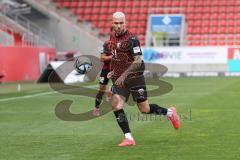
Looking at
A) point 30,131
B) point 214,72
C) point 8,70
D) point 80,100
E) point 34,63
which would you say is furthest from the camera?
point 214,72

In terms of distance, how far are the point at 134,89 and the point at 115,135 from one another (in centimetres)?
150

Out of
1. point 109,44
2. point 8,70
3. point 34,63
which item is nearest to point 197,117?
point 109,44

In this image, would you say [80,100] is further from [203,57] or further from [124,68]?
[203,57]

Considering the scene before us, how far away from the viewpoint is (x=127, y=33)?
9844 mm

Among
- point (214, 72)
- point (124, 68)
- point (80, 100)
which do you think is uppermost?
point (124, 68)

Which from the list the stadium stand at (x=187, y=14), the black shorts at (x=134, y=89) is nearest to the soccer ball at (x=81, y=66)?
the black shorts at (x=134, y=89)

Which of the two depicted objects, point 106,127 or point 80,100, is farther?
point 80,100

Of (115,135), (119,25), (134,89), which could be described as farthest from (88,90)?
(119,25)

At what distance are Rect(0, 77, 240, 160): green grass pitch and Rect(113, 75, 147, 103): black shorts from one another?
28.7 inches

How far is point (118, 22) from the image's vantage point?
9.54 metres

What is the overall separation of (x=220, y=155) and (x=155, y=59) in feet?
101

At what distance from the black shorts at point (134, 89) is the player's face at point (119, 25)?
771mm

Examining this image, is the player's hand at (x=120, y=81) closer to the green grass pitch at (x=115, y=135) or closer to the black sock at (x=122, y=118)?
the black sock at (x=122, y=118)

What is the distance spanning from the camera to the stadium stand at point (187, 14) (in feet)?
145
